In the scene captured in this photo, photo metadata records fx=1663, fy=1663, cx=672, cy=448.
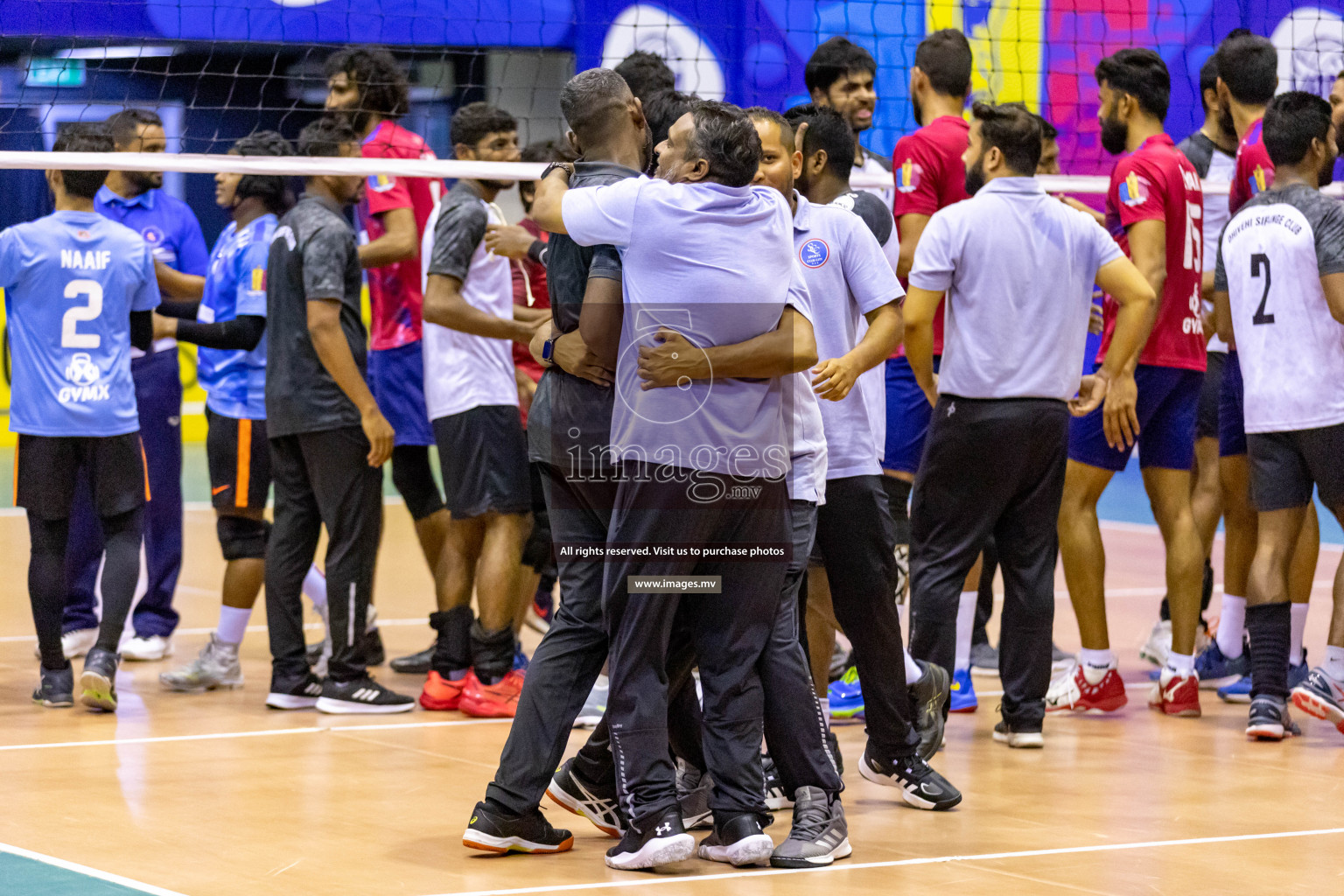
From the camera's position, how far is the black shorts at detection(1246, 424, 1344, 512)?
19.7ft

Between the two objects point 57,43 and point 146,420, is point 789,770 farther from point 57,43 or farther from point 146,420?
point 57,43

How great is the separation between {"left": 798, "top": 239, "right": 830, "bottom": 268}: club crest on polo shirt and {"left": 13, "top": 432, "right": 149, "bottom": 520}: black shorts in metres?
3.05

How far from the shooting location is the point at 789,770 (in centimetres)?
427

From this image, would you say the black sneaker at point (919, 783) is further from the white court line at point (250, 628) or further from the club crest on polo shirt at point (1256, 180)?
the white court line at point (250, 628)

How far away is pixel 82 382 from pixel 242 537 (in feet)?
3.15

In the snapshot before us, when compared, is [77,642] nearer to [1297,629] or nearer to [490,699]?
[490,699]

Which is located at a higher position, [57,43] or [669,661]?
[57,43]

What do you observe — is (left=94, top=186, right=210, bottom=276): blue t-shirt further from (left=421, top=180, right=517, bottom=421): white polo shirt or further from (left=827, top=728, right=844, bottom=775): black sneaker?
(left=827, top=728, right=844, bottom=775): black sneaker

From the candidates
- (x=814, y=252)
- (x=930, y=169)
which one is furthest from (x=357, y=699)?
(x=930, y=169)

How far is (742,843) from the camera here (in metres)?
4.13

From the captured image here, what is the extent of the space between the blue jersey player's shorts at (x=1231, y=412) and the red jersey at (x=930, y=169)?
4.14ft

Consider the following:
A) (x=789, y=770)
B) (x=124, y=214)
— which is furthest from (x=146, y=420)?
(x=789, y=770)

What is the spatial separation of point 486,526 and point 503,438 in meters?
0.37

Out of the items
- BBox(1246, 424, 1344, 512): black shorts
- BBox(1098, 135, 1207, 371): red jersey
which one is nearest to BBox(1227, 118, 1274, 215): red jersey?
BBox(1098, 135, 1207, 371): red jersey
